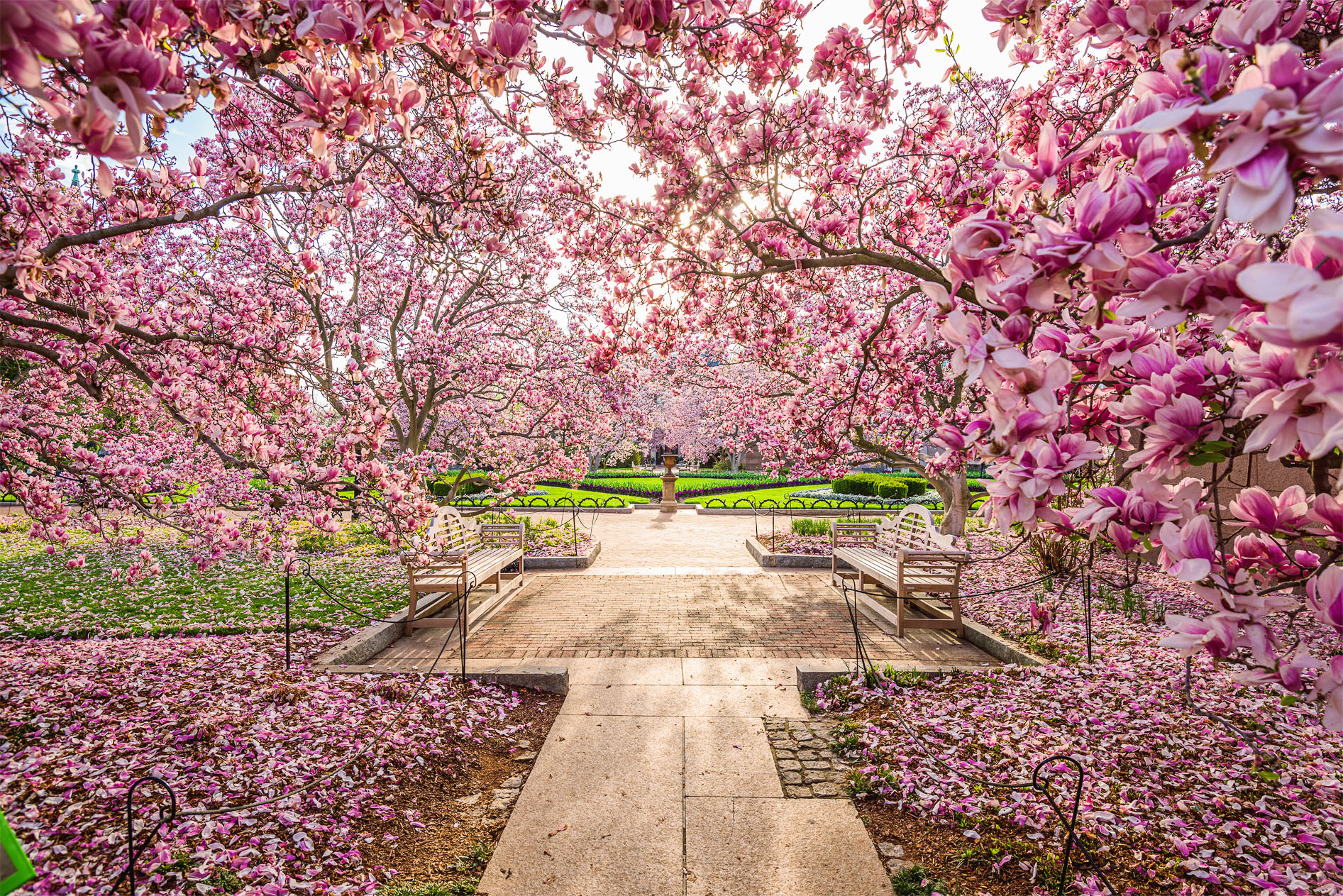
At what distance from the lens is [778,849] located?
9.50ft

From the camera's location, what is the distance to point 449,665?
5102 millimetres

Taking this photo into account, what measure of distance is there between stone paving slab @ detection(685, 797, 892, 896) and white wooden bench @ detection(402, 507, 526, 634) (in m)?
2.61

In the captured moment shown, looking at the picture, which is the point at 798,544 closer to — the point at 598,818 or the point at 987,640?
the point at 987,640

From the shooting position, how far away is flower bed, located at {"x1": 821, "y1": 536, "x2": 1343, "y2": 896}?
2.67 metres

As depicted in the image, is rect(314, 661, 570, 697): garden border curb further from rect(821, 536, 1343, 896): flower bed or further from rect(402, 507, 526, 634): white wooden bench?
rect(821, 536, 1343, 896): flower bed

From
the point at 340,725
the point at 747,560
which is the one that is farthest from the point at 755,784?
the point at 747,560

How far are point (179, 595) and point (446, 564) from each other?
454 centimetres

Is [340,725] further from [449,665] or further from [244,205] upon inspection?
[244,205]

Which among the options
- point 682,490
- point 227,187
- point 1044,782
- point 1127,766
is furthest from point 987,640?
point 682,490

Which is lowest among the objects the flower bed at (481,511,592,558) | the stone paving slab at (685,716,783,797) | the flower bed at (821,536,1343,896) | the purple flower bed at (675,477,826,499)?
the stone paving slab at (685,716,783,797)

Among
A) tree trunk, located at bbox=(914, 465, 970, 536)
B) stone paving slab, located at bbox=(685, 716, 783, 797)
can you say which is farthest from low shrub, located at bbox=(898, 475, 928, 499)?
stone paving slab, located at bbox=(685, 716, 783, 797)

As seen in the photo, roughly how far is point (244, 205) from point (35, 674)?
163 inches

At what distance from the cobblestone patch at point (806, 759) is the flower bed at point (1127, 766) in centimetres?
16

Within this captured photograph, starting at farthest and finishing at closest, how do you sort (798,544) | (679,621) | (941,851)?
(798,544), (679,621), (941,851)
